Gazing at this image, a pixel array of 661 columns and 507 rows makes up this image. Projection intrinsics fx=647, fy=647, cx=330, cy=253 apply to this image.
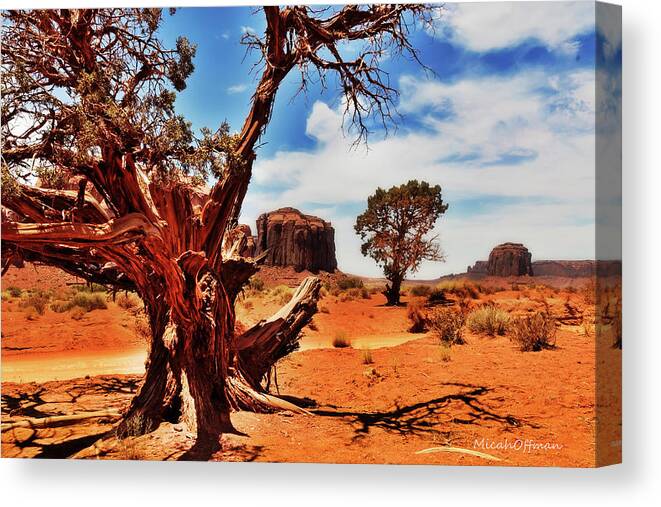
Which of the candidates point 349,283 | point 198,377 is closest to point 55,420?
point 198,377

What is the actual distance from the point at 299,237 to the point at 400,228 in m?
1.46

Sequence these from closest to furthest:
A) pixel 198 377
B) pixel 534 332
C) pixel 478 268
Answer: pixel 534 332 < pixel 198 377 < pixel 478 268

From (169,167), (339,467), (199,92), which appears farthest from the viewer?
(199,92)

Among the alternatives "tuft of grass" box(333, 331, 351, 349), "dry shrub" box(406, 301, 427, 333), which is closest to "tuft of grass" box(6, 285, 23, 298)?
"tuft of grass" box(333, 331, 351, 349)

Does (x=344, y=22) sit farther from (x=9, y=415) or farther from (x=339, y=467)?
(x=9, y=415)

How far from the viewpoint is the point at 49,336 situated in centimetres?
759

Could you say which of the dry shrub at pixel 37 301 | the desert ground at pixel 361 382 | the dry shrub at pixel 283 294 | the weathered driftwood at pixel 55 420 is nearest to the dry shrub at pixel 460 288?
the desert ground at pixel 361 382

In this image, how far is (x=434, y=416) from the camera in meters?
6.86

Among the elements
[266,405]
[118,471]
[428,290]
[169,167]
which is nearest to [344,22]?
[169,167]

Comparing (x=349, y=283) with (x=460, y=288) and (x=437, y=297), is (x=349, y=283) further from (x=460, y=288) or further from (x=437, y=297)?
(x=460, y=288)

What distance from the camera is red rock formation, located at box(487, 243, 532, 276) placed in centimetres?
697

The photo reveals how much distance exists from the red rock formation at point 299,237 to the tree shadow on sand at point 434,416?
2.01 meters

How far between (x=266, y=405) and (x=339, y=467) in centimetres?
115

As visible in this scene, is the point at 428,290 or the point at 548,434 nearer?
the point at 548,434
